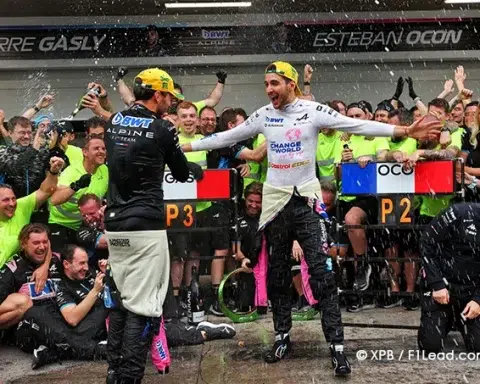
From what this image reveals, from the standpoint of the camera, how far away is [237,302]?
6219mm

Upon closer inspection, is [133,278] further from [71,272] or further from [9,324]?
[9,324]

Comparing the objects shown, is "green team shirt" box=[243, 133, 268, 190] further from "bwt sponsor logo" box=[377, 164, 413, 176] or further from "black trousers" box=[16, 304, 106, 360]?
"black trousers" box=[16, 304, 106, 360]

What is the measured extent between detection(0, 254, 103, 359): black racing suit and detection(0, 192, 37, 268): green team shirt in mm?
79

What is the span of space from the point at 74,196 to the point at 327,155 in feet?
8.82

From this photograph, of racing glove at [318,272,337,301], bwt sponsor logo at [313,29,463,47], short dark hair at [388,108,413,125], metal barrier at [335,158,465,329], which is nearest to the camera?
racing glove at [318,272,337,301]

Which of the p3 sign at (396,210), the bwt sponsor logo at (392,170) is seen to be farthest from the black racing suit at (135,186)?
the p3 sign at (396,210)

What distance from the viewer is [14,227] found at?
5.65m

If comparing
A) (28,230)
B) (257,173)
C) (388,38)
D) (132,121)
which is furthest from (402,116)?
(388,38)

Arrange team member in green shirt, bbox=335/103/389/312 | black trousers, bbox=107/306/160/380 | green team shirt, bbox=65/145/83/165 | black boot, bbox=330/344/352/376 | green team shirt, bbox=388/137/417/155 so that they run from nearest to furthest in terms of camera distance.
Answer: black trousers, bbox=107/306/160/380 → black boot, bbox=330/344/352/376 → team member in green shirt, bbox=335/103/389/312 → green team shirt, bbox=388/137/417/155 → green team shirt, bbox=65/145/83/165

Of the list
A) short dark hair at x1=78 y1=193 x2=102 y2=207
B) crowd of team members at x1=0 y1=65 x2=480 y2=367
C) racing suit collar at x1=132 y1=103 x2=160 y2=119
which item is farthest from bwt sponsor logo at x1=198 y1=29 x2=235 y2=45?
racing suit collar at x1=132 y1=103 x2=160 y2=119

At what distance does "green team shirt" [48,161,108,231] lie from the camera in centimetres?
606

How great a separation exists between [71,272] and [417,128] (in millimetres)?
3034

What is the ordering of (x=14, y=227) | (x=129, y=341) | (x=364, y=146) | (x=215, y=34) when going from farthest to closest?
1. (x=215, y=34)
2. (x=364, y=146)
3. (x=14, y=227)
4. (x=129, y=341)

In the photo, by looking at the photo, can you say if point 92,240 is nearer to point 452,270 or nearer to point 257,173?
A: point 257,173
